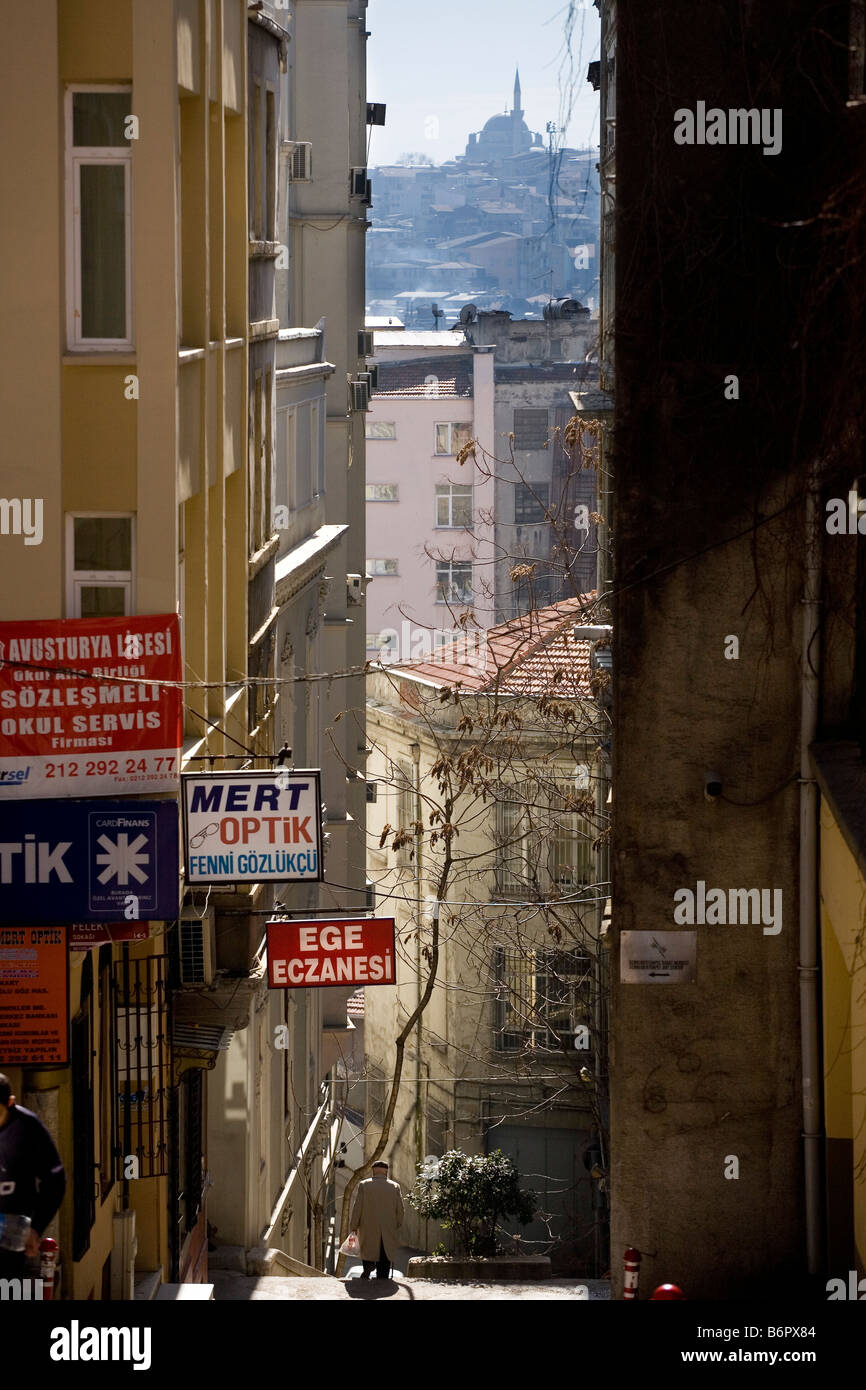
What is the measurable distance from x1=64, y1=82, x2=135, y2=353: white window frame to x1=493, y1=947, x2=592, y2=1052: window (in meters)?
12.2

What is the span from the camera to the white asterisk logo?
12938mm

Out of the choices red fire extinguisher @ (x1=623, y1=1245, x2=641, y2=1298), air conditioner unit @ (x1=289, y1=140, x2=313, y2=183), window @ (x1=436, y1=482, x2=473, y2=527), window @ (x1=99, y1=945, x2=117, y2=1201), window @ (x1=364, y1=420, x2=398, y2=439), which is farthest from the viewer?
window @ (x1=364, y1=420, x2=398, y2=439)

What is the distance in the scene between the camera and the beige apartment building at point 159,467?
44.9ft

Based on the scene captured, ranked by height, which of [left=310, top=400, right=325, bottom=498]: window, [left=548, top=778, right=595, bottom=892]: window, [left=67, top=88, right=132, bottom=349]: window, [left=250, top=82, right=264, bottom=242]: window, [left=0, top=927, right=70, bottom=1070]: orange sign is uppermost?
[left=250, top=82, right=264, bottom=242]: window

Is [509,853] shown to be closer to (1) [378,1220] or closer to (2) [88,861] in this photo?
(1) [378,1220]

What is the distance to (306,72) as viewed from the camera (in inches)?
1409

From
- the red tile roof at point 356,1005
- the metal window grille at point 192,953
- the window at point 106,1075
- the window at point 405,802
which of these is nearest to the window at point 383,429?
the red tile roof at point 356,1005

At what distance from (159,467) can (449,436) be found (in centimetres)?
5054

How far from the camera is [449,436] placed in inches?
2522

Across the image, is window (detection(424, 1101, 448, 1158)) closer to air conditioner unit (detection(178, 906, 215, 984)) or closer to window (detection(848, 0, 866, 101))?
air conditioner unit (detection(178, 906, 215, 984))

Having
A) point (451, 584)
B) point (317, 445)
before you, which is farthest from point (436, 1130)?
point (451, 584)

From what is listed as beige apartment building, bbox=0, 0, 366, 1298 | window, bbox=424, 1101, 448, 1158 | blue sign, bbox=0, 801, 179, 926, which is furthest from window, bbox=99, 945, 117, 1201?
window, bbox=424, 1101, 448, 1158

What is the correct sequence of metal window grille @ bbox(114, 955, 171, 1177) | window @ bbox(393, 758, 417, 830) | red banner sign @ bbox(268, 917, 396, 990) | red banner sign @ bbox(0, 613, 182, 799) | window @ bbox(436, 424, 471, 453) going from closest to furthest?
red banner sign @ bbox(0, 613, 182, 799) < metal window grille @ bbox(114, 955, 171, 1177) < red banner sign @ bbox(268, 917, 396, 990) < window @ bbox(393, 758, 417, 830) < window @ bbox(436, 424, 471, 453)

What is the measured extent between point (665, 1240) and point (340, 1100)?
23.5m
